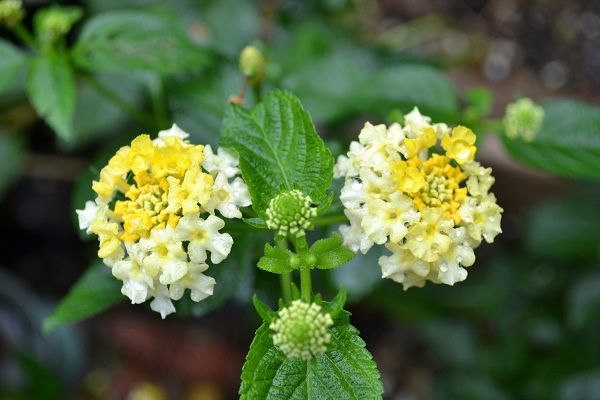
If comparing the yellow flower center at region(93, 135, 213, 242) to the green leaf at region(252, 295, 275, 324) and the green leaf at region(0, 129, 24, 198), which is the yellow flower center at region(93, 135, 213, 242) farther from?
the green leaf at region(0, 129, 24, 198)

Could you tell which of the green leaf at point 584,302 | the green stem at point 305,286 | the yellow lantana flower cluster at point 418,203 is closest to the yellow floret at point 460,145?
the yellow lantana flower cluster at point 418,203

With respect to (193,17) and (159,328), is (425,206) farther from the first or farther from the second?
(159,328)

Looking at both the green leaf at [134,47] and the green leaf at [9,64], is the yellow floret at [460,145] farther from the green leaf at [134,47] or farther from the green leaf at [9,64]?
the green leaf at [9,64]

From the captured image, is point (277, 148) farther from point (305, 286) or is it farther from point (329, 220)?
point (305, 286)

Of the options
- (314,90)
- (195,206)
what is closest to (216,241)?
(195,206)

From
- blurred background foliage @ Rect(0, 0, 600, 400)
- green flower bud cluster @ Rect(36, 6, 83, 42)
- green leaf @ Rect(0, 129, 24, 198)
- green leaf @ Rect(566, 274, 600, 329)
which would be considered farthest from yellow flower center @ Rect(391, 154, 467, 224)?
green leaf @ Rect(0, 129, 24, 198)

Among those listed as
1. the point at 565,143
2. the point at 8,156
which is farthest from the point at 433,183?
the point at 8,156
